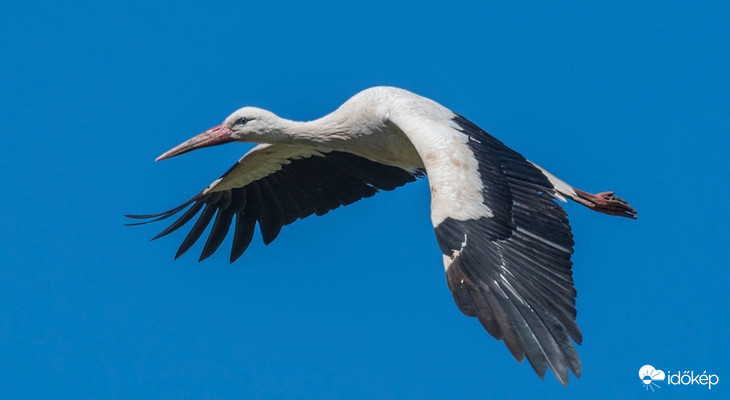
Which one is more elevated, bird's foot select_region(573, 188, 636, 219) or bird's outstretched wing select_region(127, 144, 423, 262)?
bird's outstretched wing select_region(127, 144, 423, 262)

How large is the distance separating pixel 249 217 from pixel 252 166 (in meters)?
0.50

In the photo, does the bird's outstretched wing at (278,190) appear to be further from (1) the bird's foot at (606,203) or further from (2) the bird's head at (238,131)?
(1) the bird's foot at (606,203)

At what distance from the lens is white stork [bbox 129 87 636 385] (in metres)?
7.73

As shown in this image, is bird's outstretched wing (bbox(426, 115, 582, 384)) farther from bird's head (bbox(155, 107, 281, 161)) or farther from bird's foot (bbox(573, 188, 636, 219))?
bird's head (bbox(155, 107, 281, 161))

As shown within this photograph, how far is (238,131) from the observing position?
1048 centimetres

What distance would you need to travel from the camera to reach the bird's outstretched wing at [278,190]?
11016 millimetres

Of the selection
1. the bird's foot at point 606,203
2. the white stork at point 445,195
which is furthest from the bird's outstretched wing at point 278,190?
the bird's foot at point 606,203

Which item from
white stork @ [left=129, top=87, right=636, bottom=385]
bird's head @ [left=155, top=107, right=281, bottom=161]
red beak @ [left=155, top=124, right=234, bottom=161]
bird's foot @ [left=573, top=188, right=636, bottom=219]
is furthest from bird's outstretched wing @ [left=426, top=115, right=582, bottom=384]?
red beak @ [left=155, top=124, right=234, bottom=161]

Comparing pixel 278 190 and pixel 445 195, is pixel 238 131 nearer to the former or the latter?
pixel 278 190

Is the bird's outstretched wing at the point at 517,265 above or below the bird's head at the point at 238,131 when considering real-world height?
below

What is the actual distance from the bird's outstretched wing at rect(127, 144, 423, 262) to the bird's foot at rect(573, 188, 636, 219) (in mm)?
1632

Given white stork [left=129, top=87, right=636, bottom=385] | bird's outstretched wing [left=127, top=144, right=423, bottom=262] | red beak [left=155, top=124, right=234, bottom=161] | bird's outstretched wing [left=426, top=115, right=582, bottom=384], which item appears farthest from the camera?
bird's outstretched wing [left=127, top=144, right=423, bottom=262]

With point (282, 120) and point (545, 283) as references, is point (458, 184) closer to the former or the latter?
point (545, 283)

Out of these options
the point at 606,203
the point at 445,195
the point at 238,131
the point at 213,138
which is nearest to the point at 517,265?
the point at 445,195
